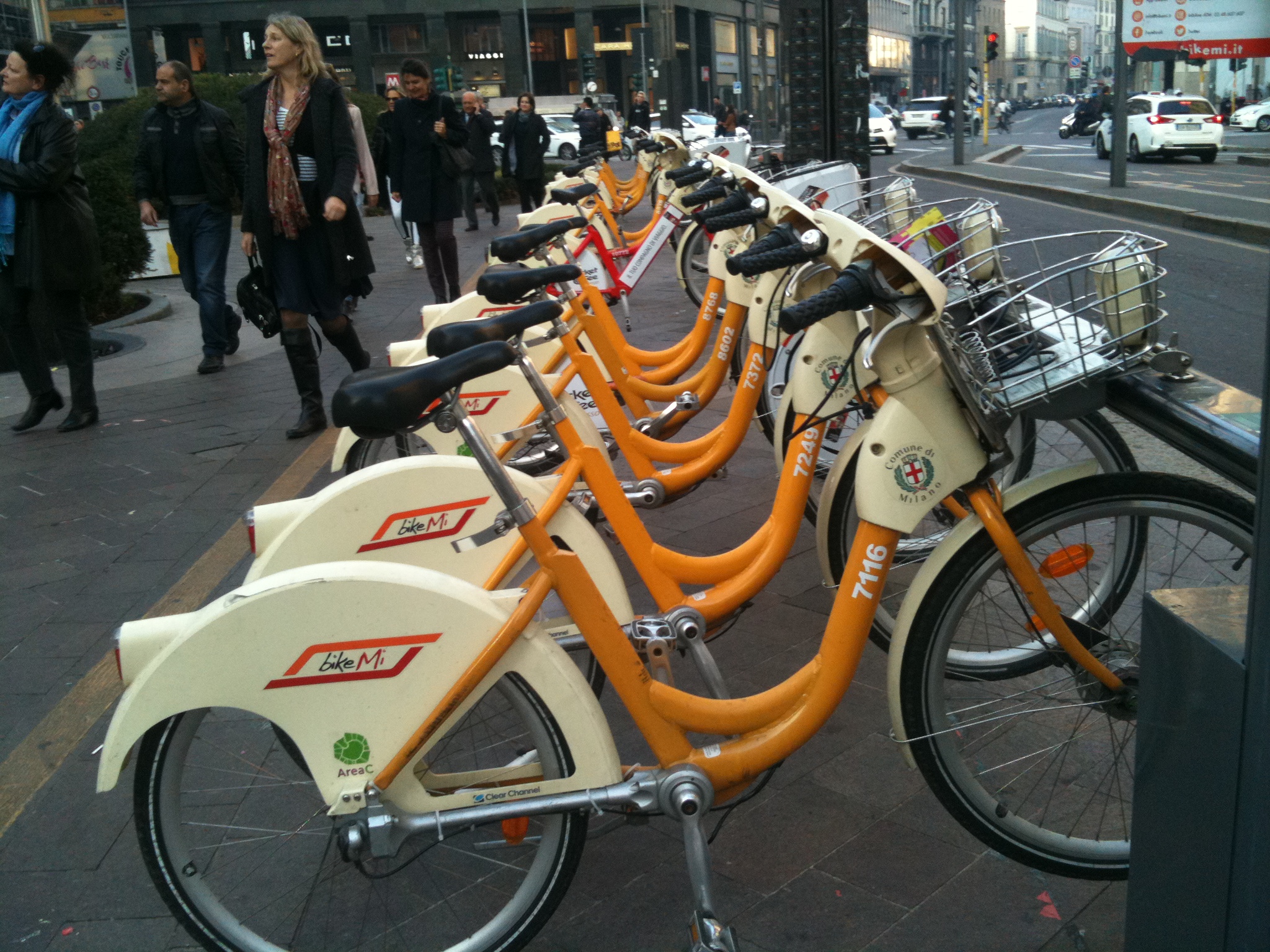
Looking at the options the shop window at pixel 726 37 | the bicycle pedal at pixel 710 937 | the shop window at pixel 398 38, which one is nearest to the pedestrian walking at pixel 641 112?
the bicycle pedal at pixel 710 937

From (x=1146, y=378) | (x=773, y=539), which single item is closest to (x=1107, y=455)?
(x=1146, y=378)

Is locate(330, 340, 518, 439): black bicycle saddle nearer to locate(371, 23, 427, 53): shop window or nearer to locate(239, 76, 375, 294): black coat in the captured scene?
locate(239, 76, 375, 294): black coat

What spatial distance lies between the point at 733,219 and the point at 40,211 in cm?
475

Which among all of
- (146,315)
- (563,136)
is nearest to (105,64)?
(146,315)

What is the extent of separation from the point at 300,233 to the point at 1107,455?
417cm

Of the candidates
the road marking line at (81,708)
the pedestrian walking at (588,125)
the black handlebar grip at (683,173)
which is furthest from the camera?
the pedestrian walking at (588,125)

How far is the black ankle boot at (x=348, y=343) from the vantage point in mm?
6125

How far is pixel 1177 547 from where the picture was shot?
2.33 m

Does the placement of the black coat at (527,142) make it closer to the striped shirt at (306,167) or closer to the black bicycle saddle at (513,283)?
the striped shirt at (306,167)

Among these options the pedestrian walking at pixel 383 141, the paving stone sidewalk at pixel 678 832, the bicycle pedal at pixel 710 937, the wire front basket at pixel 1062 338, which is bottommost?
the paving stone sidewalk at pixel 678 832

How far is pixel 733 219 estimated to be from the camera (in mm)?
2932

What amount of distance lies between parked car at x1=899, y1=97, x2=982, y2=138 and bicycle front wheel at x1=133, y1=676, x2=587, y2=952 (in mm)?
50732

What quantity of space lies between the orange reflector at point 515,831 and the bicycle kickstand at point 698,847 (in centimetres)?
30

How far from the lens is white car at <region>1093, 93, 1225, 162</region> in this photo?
24.2 m
